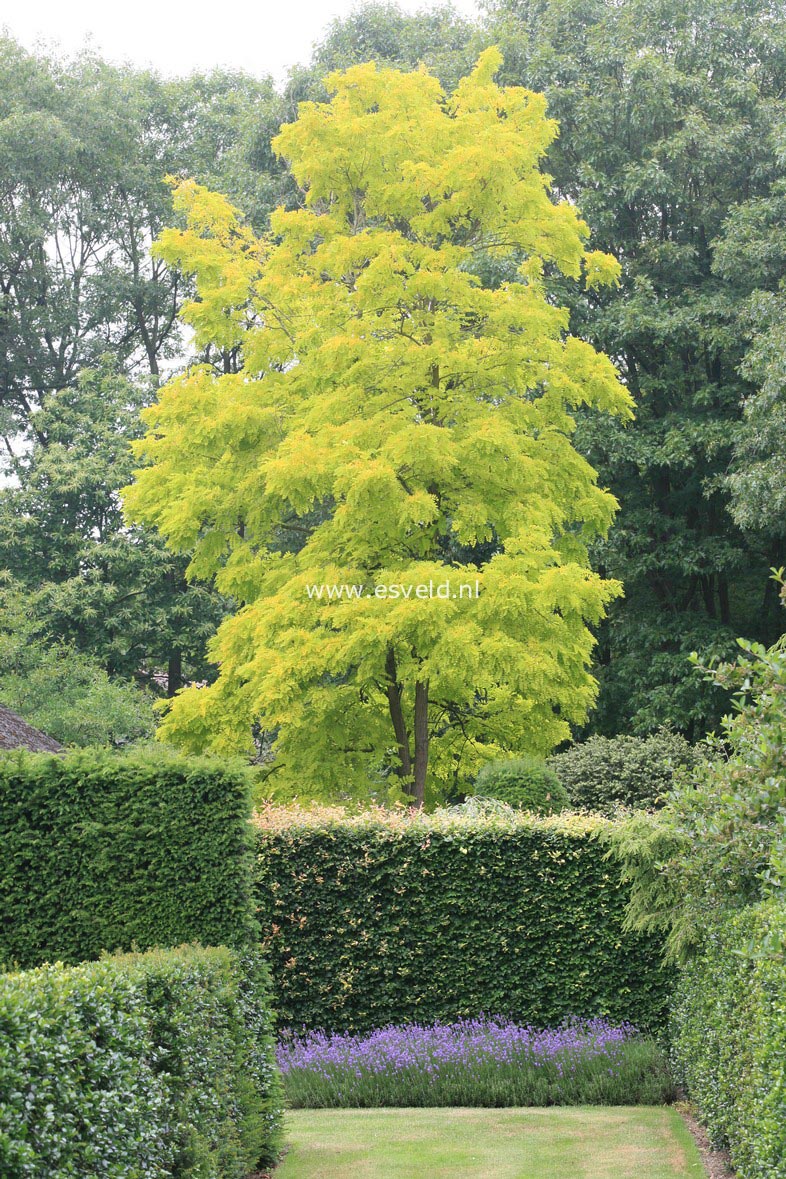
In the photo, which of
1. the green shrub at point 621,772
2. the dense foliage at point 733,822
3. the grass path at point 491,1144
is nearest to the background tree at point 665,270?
the green shrub at point 621,772

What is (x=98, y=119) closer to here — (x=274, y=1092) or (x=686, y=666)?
(x=686, y=666)

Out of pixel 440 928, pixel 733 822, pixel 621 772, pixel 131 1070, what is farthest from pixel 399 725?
pixel 131 1070

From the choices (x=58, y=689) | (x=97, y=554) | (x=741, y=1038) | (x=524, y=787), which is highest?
(x=97, y=554)

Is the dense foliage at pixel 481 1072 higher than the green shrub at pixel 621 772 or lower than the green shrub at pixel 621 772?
lower

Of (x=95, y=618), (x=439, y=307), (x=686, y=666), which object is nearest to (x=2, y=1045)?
(x=439, y=307)

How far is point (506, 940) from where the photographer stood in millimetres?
10984

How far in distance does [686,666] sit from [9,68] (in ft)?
75.4

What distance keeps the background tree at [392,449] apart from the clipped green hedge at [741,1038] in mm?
5655

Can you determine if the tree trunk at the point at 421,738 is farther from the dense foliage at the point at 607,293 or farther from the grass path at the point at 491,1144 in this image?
the grass path at the point at 491,1144

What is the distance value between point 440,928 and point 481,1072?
1.33 m

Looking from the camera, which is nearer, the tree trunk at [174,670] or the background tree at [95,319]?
the background tree at [95,319]

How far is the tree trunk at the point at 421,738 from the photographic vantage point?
1594 cm

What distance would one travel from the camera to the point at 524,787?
14328 millimetres

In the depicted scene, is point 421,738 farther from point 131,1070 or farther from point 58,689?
point 58,689
